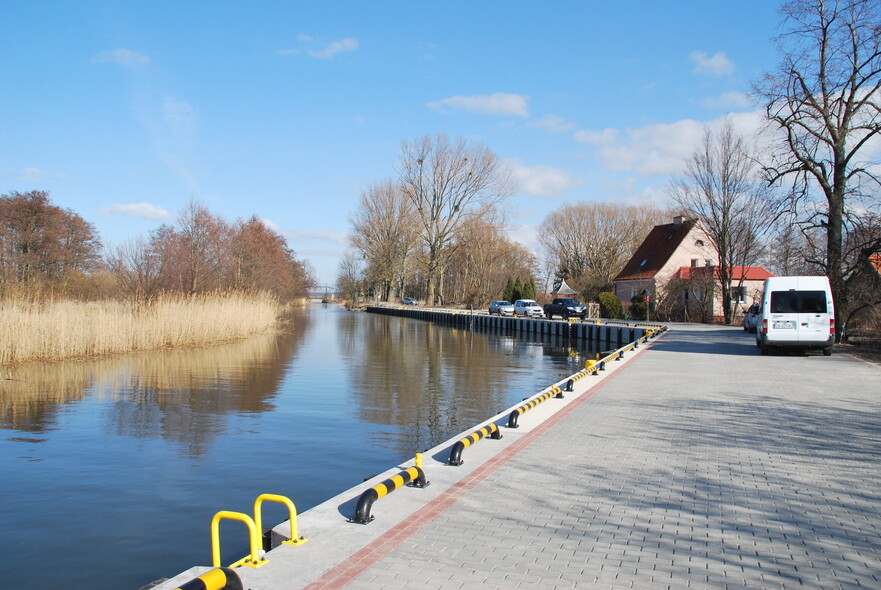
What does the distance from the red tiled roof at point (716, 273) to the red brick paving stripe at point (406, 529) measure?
42.1m

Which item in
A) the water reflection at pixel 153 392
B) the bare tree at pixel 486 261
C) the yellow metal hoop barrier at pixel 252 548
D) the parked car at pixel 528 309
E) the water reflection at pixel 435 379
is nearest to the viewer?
the yellow metal hoop barrier at pixel 252 548

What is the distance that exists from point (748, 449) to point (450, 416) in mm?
6748

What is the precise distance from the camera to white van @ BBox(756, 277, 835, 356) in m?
20.2

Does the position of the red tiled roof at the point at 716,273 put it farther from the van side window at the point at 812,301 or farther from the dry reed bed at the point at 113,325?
the dry reed bed at the point at 113,325

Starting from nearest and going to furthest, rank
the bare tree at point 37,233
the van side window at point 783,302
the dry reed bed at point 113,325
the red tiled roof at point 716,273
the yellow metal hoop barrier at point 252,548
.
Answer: the yellow metal hoop barrier at point 252,548 → the dry reed bed at point 113,325 → the van side window at point 783,302 → the bare tree at point 37,233 → the red tiled roof at point 716,273

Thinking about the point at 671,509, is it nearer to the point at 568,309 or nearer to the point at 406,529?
the point at 406,529

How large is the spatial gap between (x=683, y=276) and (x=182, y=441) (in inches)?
1900

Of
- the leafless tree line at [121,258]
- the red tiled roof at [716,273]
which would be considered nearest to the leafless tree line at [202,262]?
the leafless tree line at [121,258]

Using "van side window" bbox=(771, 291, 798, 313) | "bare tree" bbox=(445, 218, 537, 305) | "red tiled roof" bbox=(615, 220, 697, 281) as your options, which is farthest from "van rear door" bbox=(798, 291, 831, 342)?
"bare tree" bbox=(445, 218, 537, 305)

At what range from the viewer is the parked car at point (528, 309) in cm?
5753

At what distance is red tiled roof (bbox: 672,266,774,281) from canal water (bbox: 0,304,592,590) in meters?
26.5

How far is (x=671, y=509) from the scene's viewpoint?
6012mm

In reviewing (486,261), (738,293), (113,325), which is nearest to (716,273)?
(738,293)

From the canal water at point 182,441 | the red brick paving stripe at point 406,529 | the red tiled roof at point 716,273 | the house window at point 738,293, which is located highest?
the red tiled roof at point 716,273
